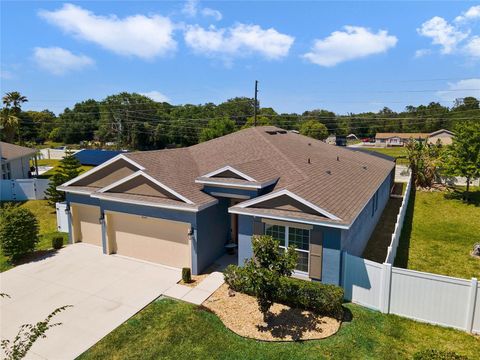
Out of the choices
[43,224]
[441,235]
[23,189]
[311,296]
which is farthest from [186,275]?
[23,189]

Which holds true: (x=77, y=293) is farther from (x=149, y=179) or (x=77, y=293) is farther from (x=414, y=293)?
(x=414, y=293)

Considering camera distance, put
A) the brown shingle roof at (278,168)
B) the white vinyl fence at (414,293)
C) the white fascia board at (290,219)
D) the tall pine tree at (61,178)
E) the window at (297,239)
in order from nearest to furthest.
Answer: the white vinyl fence at (414,293) < the white fascia board at (290,219) < the window at (297,239) < the brown shingle roof at (278,168) < the tall pine tree at (61,178)

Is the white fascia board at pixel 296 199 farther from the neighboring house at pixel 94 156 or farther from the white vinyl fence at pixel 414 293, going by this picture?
the neighboring house at pixel 94 156

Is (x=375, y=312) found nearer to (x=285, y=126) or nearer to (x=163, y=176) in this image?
(x=163, y=176)

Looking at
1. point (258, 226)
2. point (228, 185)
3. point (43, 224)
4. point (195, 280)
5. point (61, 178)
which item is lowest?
point (43, 224)

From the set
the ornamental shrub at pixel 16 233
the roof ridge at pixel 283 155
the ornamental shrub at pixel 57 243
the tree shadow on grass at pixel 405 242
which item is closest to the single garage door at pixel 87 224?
the ornamental shrub at pixel 57 243

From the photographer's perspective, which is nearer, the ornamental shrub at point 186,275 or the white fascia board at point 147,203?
the ornamental shrub at point 186,275

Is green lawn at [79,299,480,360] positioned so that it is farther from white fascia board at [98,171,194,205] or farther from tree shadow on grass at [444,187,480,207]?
tree shadow on grass at [444,187,480,207]
